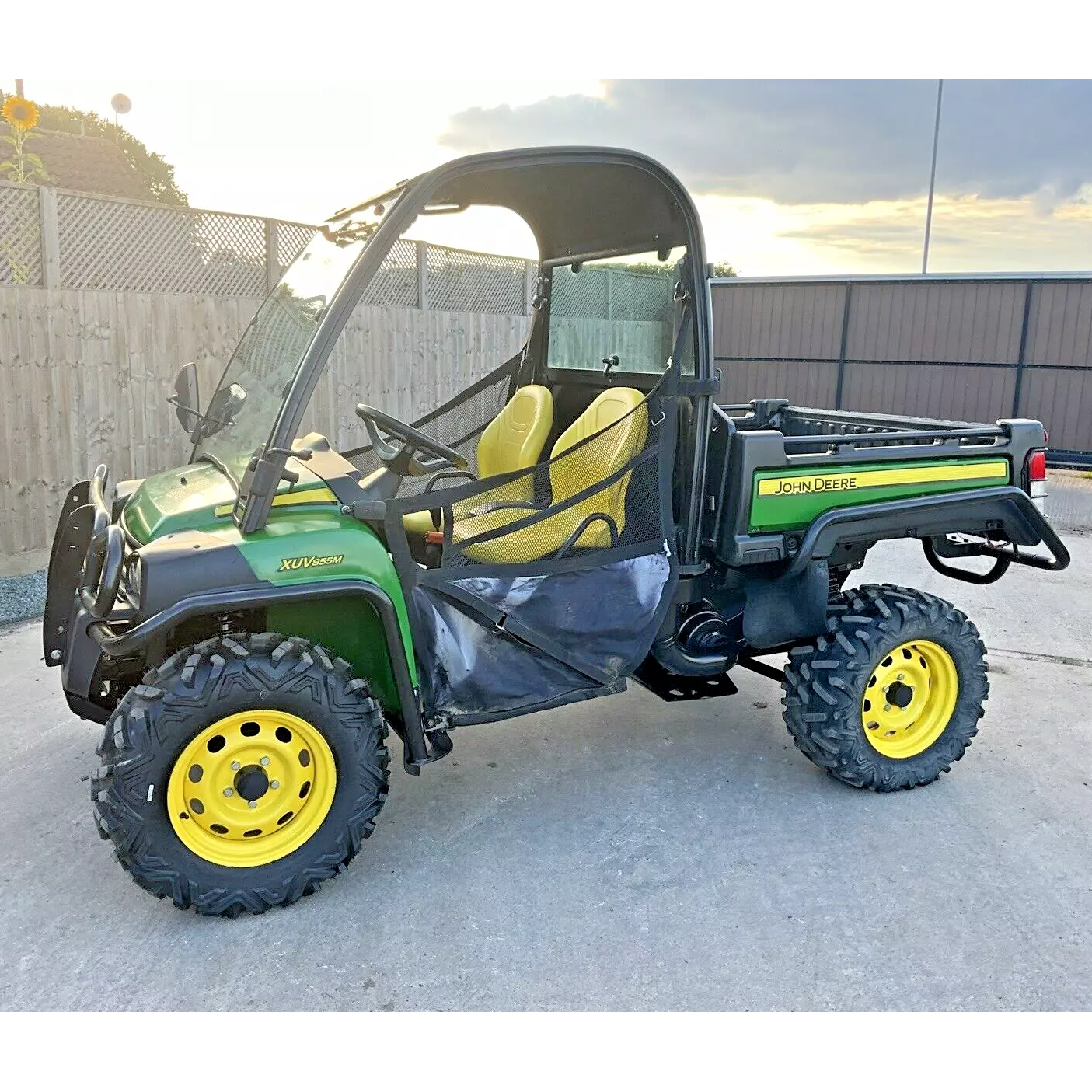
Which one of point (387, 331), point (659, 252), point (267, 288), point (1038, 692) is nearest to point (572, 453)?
point (659, 252)

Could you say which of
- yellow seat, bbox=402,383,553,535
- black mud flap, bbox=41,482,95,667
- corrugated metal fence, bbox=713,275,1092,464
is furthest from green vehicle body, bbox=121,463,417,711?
corrugated metal fence, bbox=713,275,1092,464

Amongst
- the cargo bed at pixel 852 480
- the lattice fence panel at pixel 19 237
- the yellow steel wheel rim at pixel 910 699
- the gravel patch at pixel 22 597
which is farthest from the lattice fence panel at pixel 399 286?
the yellow steel wheel rim at pixel 910 699

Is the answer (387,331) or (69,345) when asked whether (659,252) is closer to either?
(69,345)

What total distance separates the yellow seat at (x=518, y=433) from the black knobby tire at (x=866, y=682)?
54.1 inches

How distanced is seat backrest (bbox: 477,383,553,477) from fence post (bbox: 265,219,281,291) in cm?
468

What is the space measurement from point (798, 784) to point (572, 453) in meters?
1.58

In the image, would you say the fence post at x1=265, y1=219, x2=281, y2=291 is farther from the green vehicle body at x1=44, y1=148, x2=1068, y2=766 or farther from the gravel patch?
the green vehicle body at x1=44, y1=148, x2=1068, y2=766

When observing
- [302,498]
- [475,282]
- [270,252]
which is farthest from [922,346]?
[302,498]

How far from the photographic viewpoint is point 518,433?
4344 mm

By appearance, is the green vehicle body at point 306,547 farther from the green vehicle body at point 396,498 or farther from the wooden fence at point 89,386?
the wooden fence at point 89,386

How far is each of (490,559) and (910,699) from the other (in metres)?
1.79

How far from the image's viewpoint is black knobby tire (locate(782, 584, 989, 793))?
372cm

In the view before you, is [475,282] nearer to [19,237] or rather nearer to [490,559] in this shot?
[19,237]

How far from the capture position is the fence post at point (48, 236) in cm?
664
